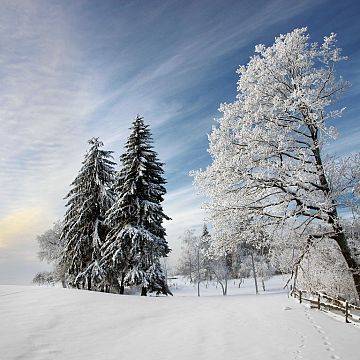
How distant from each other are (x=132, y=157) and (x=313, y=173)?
63.3 feet

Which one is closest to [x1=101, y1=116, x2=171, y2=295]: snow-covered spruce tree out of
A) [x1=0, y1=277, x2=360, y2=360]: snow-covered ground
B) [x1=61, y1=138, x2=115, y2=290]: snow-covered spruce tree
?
[x1=61, y1=138, x2=115, y2=290]: snow-covered spruce tree

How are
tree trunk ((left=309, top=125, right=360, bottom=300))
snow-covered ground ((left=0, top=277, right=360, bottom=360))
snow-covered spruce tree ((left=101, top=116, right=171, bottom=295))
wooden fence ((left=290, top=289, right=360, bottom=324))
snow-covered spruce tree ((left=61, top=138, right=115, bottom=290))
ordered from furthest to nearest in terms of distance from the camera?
snow-covered spruce tree ((left=61, top=138, right=115, bottom=290))
snow-covered spruce tree ((left=101, top=116, right=171, bottom=295))
wooden fence ((left=290, top=289, right=360, bottom=324))
tree trunk ((left=309, top=125, right=360, bottom=300))
snow-covered ground ((left=0, top=277, right=360, bottom=360))

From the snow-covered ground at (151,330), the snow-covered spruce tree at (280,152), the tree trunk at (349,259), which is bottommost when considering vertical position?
the snow-covered ground at (151,330)

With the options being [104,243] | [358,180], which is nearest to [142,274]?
[104,243]

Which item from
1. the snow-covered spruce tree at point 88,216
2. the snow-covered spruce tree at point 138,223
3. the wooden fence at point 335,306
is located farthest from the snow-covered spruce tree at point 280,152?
the snow-covered spruce tree at point 88,216

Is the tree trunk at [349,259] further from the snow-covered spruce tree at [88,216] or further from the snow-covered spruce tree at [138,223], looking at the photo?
the snow-covered spruce tree at [88,216]

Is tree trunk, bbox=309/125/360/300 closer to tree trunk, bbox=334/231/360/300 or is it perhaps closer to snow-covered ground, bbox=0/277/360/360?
tree trunk, bbox=334/231/360/300

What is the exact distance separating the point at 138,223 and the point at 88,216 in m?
6.21

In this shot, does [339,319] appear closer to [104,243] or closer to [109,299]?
[109,299]

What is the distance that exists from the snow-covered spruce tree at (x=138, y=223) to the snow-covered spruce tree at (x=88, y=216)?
145cm

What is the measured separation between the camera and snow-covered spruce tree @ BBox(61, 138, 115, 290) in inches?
1162

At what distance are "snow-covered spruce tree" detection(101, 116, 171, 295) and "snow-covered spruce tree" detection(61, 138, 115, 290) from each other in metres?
1.45

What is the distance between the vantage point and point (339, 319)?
1645 cm

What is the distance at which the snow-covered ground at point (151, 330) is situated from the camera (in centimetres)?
940
